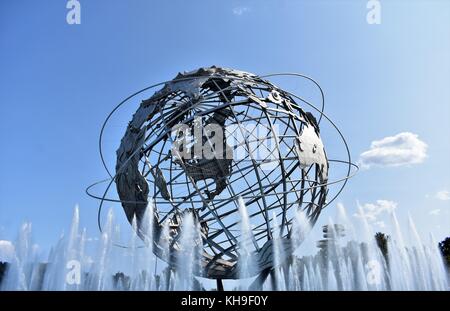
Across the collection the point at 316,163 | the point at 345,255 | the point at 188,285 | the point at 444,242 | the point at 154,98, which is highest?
the point at 444,242

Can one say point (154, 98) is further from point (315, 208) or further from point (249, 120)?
point (315, 208)

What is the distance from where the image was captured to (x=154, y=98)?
38.5ft

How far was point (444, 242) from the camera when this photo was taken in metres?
30.3

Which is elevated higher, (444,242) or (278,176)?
(444,242)
